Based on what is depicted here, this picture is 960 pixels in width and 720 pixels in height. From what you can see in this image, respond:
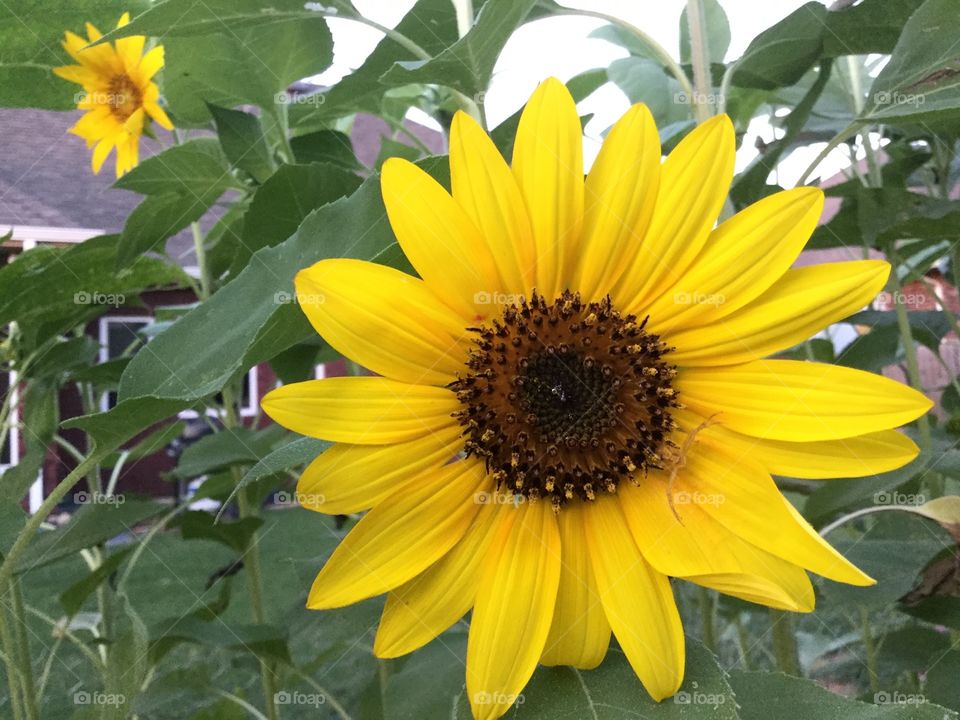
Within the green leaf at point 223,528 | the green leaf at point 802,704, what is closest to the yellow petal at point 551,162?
the green leaf at point 802,704

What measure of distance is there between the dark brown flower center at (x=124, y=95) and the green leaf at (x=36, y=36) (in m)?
0.11

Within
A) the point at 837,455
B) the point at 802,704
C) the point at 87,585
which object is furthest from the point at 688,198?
the point at 87,585

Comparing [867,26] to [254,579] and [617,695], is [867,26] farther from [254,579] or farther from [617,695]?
[254,579]

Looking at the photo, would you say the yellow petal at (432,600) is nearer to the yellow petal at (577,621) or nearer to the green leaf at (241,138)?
the yellow petal at (577,621)

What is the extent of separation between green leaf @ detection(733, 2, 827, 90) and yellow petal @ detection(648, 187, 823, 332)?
23 centimetres

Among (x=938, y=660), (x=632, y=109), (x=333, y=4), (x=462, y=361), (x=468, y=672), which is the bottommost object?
(x=938, y=660)

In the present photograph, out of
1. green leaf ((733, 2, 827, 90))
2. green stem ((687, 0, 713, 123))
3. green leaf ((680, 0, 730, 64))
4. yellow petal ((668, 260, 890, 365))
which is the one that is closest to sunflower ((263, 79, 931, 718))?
yellow petal ((668, 260, 890, 365))

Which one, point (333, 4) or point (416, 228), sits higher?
point (333, 4)

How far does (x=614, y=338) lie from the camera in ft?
1.37

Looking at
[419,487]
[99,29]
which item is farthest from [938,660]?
[99,29]

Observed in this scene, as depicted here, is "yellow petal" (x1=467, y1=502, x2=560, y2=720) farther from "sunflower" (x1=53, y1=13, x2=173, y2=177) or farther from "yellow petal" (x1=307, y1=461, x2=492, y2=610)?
"sunflower" (x1=53, y1=13, x2=173, y2=177)

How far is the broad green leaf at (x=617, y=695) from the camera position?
12.7 inches

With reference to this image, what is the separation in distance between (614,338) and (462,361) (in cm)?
8

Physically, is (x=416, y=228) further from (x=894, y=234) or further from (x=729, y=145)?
(x=894, y=234)
